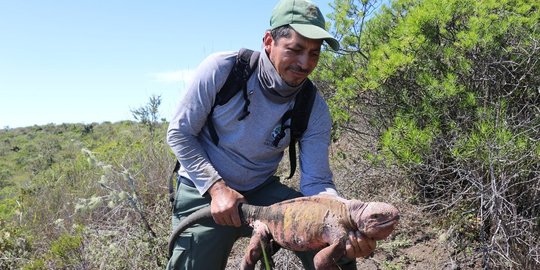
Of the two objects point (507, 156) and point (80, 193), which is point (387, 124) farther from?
point (80, 193)

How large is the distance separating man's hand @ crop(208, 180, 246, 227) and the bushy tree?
1.64m

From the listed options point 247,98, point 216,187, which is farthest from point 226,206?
point 247,98

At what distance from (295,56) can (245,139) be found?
562 mm

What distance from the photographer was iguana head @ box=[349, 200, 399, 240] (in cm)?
Result: 180

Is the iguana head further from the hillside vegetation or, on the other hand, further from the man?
the hillside vegetation

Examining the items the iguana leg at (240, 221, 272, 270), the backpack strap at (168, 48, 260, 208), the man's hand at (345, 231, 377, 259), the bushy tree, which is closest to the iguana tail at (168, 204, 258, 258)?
the iguana leg at (240, 221, 272, 270)

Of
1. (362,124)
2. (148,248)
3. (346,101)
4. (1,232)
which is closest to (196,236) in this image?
(148,248)

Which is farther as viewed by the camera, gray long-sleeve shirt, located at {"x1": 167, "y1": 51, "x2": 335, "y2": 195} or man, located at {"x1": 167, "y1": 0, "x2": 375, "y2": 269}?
gray long-sleeve shirt, located at {"x1": 167, "y1": 51, "x2": 335, "y2": 195}

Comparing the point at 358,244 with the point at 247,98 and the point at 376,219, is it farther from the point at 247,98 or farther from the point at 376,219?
the point at 247,98

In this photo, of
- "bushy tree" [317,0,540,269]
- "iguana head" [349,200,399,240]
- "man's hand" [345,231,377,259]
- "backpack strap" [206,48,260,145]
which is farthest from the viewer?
"bushy tree" [317,0,540,269]

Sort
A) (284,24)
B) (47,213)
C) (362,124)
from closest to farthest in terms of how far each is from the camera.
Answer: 1. (284,24)
2. (362,124)
3. (47,213)

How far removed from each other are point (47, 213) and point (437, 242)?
4.58 m

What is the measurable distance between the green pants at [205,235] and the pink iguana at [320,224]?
62 centimetres

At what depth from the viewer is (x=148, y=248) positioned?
4574 mm
